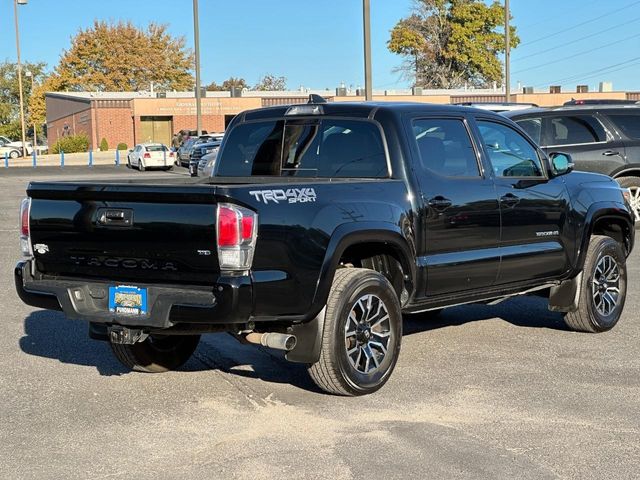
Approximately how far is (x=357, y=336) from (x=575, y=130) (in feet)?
31.3

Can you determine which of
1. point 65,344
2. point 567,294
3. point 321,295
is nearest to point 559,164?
point 567,294

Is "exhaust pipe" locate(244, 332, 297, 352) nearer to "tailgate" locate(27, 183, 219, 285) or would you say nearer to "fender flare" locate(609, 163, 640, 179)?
"tailgate" locate(27, 183, 219, 285)

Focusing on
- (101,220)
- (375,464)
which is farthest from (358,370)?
(101,220)

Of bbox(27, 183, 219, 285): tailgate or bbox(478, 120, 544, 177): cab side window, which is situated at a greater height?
bbox(478, 120, 544, 177): cab side window

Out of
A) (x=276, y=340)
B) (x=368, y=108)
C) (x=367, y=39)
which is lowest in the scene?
(x=276, y=340)

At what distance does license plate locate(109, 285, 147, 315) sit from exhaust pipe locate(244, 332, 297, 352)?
2.32 ft

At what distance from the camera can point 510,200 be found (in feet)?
23.1

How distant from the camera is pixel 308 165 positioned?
679cm

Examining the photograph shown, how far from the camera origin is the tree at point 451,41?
80.5m

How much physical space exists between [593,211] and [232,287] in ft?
12.8

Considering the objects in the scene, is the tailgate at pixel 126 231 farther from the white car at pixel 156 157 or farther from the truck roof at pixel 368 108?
the white car at pixel 156 157

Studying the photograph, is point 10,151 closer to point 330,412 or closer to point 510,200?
point 510,200

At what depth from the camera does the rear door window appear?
14188 millimetres

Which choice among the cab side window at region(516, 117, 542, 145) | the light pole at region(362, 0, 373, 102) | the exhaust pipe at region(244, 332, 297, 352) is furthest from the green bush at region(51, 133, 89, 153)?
the exhaust pipe at region(244, 332, 297, 352)
